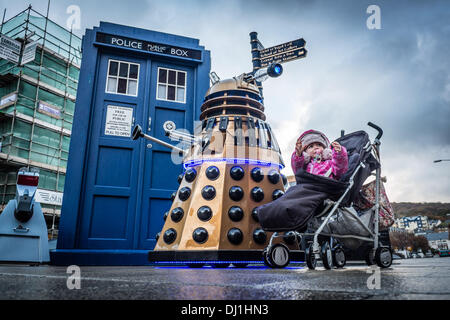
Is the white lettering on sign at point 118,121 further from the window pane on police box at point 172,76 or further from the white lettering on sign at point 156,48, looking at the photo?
the white lettering on sign at point 156,48

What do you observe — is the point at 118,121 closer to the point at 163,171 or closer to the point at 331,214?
the point at 163,171

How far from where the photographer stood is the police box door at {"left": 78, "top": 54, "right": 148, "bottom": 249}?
4609mm

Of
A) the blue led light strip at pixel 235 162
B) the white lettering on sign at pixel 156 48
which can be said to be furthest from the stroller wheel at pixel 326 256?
the white lettering on sign at pixel 156 48

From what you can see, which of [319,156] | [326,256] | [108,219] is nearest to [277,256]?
[326,256]

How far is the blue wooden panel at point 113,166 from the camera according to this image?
478cm

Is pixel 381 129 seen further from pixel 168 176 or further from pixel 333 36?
pixel 168 176

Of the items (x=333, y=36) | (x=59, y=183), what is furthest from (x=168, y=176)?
(x=59, y=183)

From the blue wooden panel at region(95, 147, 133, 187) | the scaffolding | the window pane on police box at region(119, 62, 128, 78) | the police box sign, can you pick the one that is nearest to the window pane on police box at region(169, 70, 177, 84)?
the police box sign

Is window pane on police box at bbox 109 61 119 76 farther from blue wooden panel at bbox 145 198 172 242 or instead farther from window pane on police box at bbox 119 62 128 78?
blue wooden panel at bbox 145 198 172 242

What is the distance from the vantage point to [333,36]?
15.2 feet

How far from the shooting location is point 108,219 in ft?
15.3

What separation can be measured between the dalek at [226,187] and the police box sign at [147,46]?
1.83 metres
